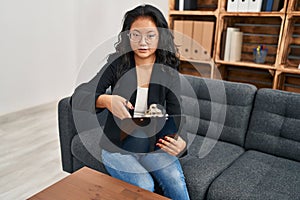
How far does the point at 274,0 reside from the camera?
233cm

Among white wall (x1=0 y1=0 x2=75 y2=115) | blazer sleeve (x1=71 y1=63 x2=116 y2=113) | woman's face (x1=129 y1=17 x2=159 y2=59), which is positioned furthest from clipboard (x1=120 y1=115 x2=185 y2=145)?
white wall (x1=0 y1=0 x2=75 y2=115)

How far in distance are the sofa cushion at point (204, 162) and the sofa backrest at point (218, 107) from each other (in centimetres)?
7

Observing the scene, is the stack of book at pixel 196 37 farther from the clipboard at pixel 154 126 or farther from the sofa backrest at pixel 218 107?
the clipboard at pixel 154 126

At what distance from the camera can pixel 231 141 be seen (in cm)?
→ 175

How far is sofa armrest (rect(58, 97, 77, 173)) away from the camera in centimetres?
167

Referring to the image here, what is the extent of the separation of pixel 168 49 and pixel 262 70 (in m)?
1.72

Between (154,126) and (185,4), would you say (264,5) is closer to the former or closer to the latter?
(185,4)

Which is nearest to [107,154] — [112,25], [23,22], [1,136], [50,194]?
[50,194]

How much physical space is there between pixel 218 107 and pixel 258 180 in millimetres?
551

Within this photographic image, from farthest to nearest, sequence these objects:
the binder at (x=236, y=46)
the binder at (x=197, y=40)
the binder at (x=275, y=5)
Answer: the binder at (x=197, y=40) < the binder at (x=236, y=46) < the binder at (x=275, y=5)

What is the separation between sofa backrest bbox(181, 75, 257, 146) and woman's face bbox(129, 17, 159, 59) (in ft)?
2.36

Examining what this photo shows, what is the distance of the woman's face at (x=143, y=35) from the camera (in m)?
1.19

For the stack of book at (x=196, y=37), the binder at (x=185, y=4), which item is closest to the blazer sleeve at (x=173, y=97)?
the stack of book at (x=196, y=37)

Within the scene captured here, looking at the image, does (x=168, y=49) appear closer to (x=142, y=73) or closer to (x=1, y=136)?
(x=142, y=73)
